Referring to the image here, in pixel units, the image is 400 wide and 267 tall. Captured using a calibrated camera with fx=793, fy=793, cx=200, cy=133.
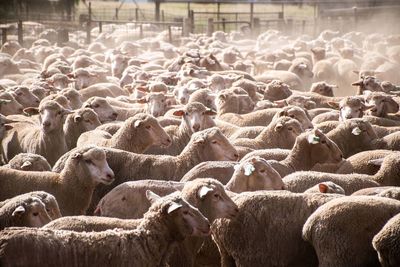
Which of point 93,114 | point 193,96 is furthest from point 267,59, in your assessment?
point 93,114

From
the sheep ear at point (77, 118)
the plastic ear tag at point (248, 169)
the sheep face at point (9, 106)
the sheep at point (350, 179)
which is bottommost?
the sheep face at point (9, 106)

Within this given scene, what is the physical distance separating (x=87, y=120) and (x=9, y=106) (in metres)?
1.85

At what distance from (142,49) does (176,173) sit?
15872 mm

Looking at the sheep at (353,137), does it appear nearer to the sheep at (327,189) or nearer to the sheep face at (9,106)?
the sheep at (327,189)

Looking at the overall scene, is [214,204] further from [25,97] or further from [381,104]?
[25,97]

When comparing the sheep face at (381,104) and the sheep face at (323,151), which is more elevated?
the sheep face at (323,151)

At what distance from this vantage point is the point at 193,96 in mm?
11438

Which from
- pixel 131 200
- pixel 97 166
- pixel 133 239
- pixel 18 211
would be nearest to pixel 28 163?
pixel 97 166

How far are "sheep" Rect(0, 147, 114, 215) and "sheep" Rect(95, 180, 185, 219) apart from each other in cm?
49

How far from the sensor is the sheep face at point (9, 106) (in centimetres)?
1092

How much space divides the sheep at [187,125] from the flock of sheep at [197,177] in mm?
18

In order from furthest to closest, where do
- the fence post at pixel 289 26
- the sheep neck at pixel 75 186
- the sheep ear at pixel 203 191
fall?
1. the fence post at pixel 289 26
2. the sheep neck at pixel 75 186
3. the sheep ear at pixel 203 191

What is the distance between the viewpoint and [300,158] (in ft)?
26.2

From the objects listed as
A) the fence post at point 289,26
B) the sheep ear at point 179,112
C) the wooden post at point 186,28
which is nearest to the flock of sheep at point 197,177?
the sheep ear at point 179,112
